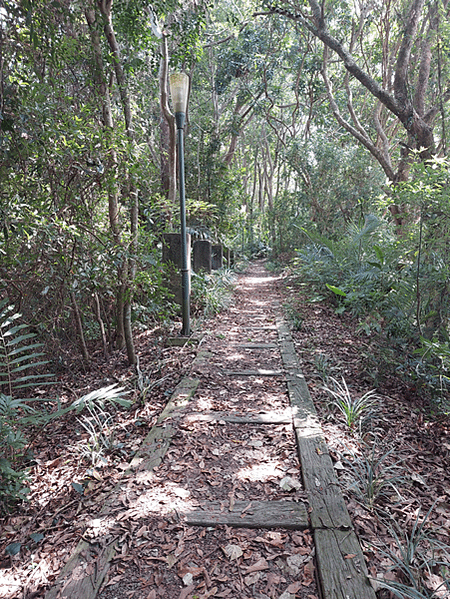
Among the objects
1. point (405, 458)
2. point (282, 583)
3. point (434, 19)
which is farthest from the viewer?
point (434, 19)

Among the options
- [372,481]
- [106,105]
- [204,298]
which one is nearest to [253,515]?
[372,481]

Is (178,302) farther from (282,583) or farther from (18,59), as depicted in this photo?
(282,583)

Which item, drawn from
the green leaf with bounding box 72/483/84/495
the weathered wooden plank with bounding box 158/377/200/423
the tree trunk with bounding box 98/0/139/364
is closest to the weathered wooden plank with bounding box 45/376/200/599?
the green leaf with bounding box 72/483/84/495

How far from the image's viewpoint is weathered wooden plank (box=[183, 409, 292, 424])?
3.05m

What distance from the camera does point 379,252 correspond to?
4.10m

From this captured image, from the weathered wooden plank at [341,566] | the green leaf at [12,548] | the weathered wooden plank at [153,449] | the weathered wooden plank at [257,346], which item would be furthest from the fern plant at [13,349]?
the weathered wooden plank at [257,346]

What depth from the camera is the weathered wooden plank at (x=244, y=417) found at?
10.0ft

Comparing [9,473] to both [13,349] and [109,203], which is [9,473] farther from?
[109,203]

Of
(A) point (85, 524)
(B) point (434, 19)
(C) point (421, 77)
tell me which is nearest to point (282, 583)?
(A) point (85, 524)

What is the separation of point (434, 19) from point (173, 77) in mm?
4530

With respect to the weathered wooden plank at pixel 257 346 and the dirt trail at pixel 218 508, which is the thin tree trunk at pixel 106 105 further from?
the weathered wooden plank at pixel 257 346

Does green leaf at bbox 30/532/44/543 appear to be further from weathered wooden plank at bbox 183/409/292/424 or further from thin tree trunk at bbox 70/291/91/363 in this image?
thin tree trunk at bbox 70/291/91/363

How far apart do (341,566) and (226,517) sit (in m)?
0.61

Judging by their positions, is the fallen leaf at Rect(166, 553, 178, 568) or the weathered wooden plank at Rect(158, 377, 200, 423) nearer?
the fallen leaf at Rect(166, 553, 178, 568)
